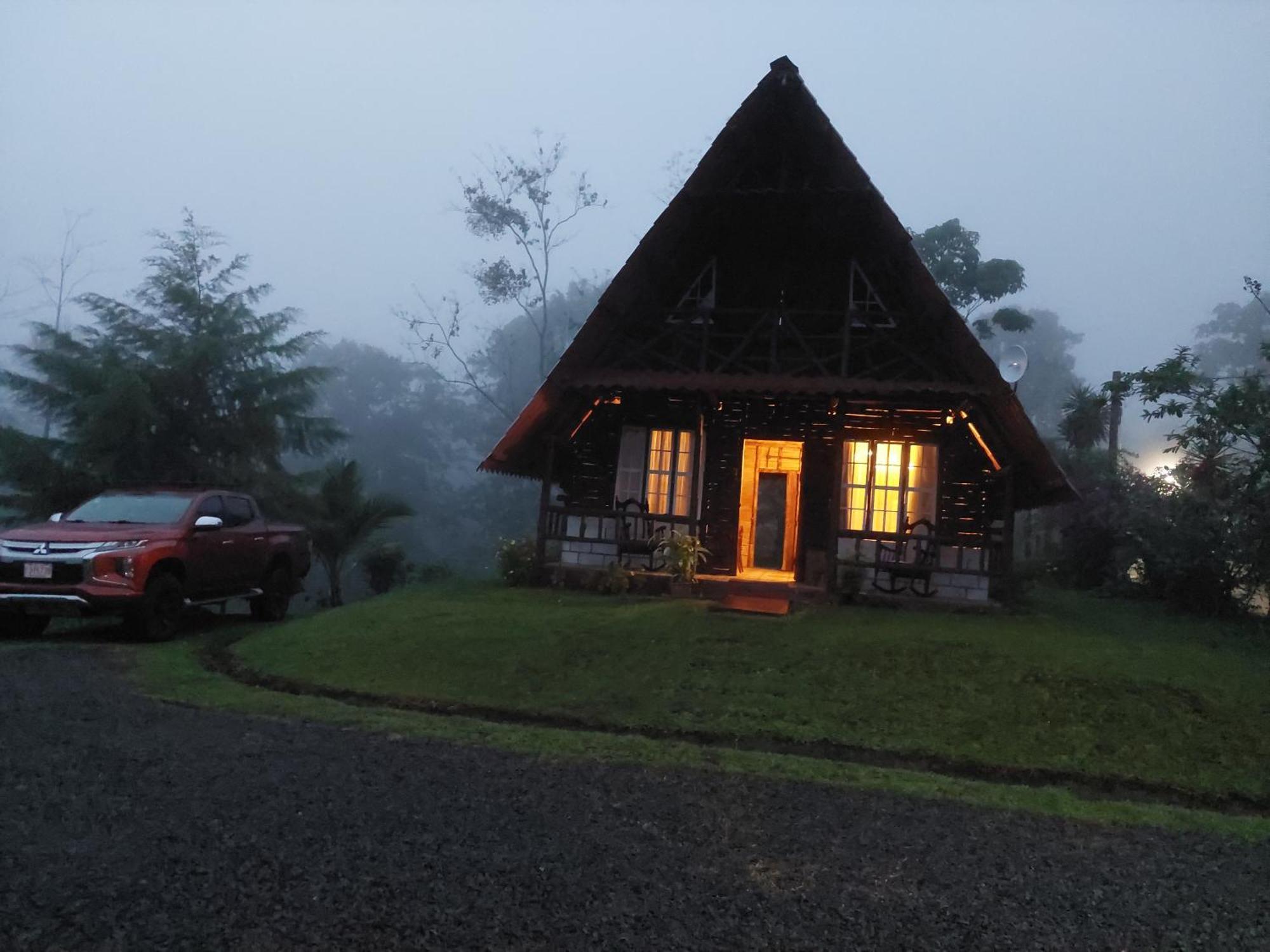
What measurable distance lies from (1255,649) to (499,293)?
3035 centimetres

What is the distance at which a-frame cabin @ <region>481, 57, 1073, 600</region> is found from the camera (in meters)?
12.9

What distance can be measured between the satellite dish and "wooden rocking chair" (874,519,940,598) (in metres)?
2.67

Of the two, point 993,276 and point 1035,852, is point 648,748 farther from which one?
point 993,276

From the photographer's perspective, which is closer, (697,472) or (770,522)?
(697,472)

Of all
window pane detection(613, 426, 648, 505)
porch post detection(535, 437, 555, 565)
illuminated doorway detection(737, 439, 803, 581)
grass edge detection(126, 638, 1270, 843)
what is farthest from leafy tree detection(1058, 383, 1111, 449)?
grass edge detection(126, 638, 1270, 843)

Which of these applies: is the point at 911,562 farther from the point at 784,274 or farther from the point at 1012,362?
the point at 784,274

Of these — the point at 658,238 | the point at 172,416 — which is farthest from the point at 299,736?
the point at 172,416

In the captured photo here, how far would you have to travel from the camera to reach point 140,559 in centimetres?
1053

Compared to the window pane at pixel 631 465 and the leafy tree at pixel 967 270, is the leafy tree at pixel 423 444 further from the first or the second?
the window pane at pixel 631 465

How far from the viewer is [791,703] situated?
7.99 m

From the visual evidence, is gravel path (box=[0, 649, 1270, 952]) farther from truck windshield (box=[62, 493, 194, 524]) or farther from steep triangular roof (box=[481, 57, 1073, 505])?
steep triangular roof (box=[481, 57, 1073, 505])

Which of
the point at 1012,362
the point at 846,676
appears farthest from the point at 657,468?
the point at 846,676

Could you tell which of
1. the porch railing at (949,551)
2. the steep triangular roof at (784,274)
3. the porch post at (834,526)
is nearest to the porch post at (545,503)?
the steep triangular roof at (784,274)

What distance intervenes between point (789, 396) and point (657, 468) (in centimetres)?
253
